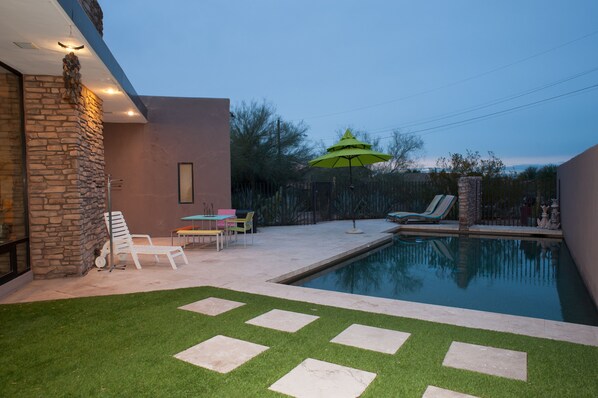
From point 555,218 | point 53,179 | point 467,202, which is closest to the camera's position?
point 53,179

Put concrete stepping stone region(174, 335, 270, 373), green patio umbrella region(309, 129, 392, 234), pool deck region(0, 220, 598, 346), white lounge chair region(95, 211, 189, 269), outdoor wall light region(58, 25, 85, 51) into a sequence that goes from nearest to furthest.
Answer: concrete stepping stone region(174, 335, 270, 373)
pool deck region(0, 220, 598, 346)
outdoor wall light region(58, 25, 85, 51)
white lounge chair region(95, 211, 189, 269)
green patio umbrella region(309, 129, 392, 234)

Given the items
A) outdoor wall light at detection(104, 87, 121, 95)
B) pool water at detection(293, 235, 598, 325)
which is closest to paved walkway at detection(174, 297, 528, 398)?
pool water at detection(293, 235, 598, 325)

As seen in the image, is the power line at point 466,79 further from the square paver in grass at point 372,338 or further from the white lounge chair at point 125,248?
the square paver in grass at point 372,338

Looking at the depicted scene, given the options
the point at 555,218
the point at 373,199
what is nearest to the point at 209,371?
the point at 555,218

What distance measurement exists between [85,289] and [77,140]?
224 centimetres

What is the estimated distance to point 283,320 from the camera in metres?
3.84

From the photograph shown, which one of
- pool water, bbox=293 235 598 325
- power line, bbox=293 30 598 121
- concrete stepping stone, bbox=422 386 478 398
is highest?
Result: power line, bbox=293 30 598 121

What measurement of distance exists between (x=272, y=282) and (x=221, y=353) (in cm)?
239

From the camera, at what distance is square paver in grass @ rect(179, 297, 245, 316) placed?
13.6ft

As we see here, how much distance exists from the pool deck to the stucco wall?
4.08 ft

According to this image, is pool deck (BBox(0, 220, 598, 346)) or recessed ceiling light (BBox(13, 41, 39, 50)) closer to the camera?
pool deck (BBox(0, 220, 598, 346))

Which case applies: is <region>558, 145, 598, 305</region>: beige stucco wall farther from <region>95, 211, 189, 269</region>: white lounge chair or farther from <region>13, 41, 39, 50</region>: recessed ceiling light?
<region>13, 41, 39, 50</region>: recessed ceiling light

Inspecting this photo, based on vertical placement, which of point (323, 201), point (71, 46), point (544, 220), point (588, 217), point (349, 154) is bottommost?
point (544, 220)

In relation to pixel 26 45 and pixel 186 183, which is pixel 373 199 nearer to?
pixel 186 183
